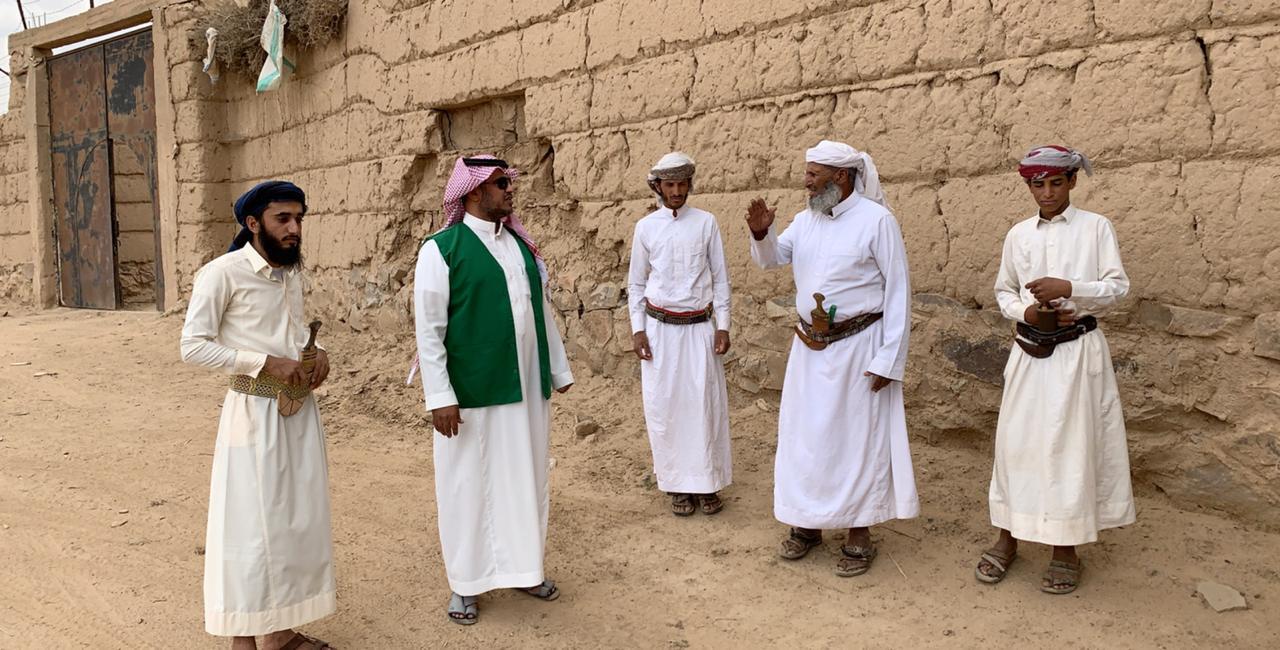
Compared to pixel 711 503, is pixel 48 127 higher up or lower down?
higher up

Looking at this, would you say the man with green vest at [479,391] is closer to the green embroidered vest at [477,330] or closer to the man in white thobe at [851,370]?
the green embroidered vest at [477,330]

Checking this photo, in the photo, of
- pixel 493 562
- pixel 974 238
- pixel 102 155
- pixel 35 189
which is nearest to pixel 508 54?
pixel 974 238

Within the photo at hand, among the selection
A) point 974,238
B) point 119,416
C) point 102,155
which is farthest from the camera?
point 102,155

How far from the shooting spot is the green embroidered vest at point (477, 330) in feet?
10.6

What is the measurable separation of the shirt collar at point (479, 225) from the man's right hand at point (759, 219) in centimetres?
102

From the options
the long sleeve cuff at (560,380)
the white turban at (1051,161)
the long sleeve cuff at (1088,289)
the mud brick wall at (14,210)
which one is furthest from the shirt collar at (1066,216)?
the mud brick wall at (14,210)

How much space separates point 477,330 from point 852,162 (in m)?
1.56

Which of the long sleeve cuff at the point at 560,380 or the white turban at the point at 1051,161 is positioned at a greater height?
the white turban at the point at 1051,161

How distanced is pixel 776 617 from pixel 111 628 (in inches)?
90.4

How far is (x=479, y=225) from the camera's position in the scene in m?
3.32

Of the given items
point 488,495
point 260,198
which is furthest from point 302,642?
point 260,198

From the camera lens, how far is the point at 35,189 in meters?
11.7

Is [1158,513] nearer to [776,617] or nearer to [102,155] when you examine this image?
[776,617]

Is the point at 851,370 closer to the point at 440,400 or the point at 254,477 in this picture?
the point at 440,400
